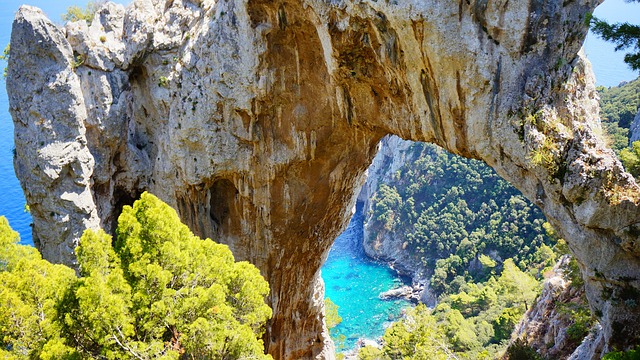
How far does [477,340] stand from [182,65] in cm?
2681

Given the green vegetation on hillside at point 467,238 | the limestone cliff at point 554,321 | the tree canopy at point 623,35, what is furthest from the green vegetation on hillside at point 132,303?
the green vegetation on hillside at point 467,238

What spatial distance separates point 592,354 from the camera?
33.7 ft

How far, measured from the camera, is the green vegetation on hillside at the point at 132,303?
24.7 feet

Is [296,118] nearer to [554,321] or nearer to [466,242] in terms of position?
[554,321]

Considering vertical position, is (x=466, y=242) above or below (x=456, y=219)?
below

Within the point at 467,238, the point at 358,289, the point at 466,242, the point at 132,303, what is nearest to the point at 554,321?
the point at 132,303

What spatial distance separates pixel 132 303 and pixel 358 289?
48734 mm

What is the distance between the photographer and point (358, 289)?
54844 mm

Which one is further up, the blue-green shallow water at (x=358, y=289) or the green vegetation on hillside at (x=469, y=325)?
the blue-green shallow water at (x=358, y=289)

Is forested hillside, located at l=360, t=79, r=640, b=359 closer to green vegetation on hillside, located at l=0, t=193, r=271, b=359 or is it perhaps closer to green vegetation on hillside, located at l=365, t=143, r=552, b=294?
green vegetation on hillside, located at l=365, t=143, r=552, b=294

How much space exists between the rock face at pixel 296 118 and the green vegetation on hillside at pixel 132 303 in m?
6.15

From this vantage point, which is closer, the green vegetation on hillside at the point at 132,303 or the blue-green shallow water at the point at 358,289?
the green vegetation on hillside at the point at 132,303

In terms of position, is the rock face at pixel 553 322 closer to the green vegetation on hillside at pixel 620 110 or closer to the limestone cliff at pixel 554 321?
the limestone cliff at pixel 554 321

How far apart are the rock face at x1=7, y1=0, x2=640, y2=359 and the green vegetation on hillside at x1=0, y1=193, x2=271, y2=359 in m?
6.15
